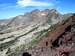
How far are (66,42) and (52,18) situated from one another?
431 ft

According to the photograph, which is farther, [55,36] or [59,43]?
[55,36]

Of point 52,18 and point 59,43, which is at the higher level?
point 59,43

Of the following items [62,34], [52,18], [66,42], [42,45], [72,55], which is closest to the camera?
[72,55]

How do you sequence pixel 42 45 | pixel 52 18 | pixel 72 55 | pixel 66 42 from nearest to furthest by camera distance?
1. pixel 72 55
2. pixel 66 42
3. pixel 42 45
4. pixel 52 18

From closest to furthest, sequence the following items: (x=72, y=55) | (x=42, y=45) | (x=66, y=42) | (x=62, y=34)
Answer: (x=72, y=55) < (x=66, y=42) < (x=62, y=34) < (x=42, y=45)

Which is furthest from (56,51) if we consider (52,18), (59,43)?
(52,18)

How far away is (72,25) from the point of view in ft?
194

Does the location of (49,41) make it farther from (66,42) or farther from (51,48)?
(66,42)

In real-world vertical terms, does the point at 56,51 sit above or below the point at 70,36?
below

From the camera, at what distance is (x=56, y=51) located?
57406 mm

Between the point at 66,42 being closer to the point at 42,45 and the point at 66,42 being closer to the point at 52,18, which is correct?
the point at 42,45

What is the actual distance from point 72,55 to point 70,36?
18.9 feet

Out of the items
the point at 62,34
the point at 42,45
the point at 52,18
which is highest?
the point at 62,34

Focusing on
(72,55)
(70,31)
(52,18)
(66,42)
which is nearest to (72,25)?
(70,31)
